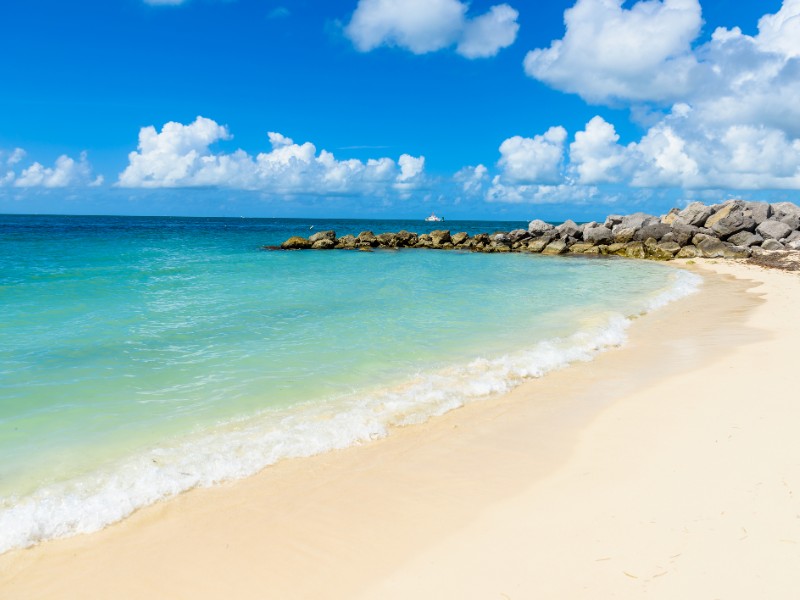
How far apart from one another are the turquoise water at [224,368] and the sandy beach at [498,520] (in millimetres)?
473

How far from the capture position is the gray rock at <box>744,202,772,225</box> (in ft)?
113

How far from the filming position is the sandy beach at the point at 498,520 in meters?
3.39

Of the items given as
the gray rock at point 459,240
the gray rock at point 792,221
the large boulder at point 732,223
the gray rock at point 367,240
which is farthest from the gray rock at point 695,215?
the gray rock at point 367,240

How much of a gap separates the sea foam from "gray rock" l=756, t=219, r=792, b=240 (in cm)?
3155

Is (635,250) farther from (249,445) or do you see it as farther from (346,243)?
(249,445)

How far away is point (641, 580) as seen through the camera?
3240 millimetres

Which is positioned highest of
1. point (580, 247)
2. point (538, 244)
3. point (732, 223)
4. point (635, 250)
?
point (732, 223)

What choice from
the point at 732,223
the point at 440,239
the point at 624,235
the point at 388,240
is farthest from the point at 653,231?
the point at 388,240

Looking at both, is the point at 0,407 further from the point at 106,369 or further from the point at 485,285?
the point at 485,285

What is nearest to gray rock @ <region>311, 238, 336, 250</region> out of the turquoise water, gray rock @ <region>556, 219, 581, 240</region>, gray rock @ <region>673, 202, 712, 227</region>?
gray rock @ <region>556, 219, 581, 240</region>

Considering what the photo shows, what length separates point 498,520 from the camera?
416 cm

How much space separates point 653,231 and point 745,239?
5.70 meters

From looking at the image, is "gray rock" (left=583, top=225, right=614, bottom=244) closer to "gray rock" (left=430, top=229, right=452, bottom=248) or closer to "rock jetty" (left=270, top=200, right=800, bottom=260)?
"rock jetty" (left=270, top=200, right=800, bottom=260)

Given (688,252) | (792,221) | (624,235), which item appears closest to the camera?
(688,252)
